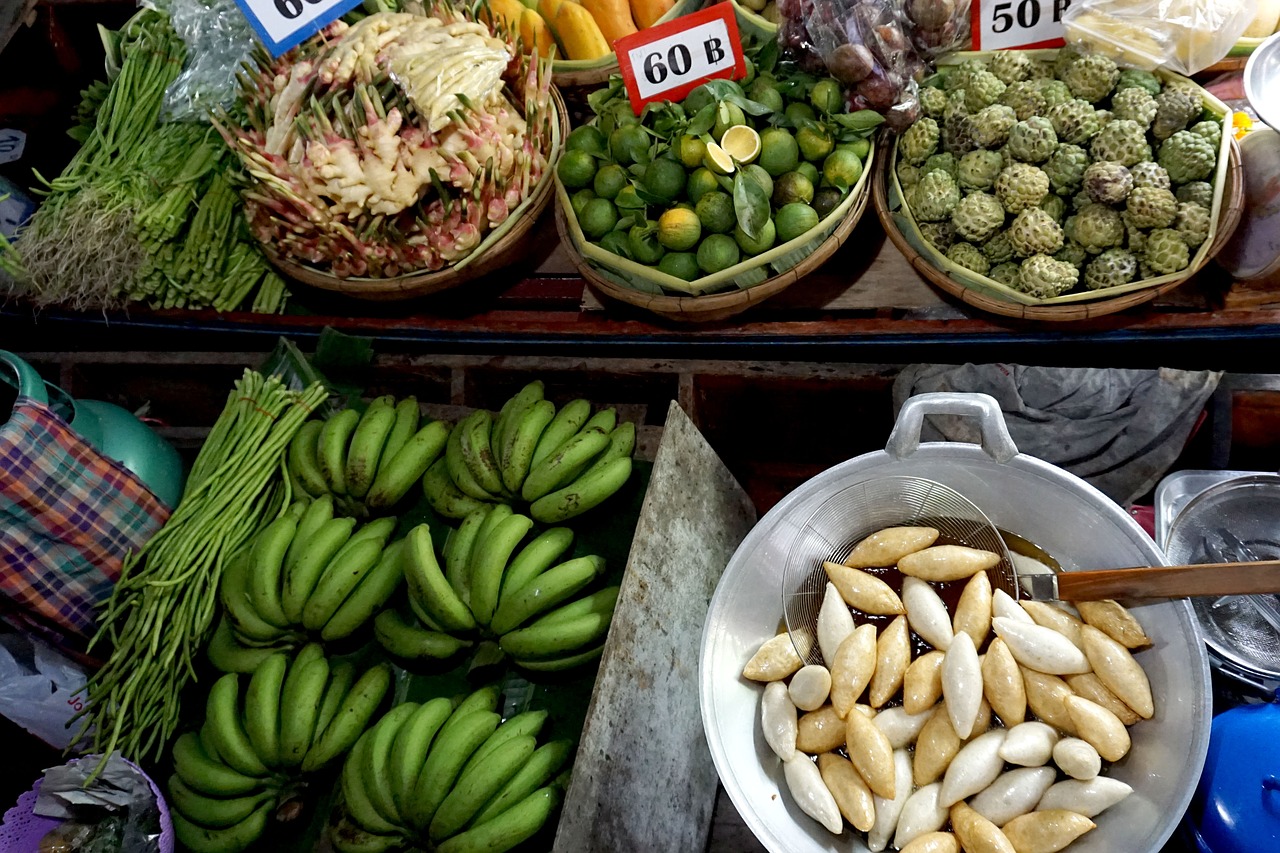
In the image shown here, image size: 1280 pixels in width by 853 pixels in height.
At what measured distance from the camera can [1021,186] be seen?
1676 millimetres

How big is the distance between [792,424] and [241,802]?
147 centimetres

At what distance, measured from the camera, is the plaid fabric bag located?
5.39 ft

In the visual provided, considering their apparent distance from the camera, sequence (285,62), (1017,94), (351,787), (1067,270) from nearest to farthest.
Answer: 1. (351,787)
2. (1067,270)
3. (1017,94)
4. (285,62)

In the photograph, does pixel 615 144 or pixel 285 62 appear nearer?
pixel 615 144

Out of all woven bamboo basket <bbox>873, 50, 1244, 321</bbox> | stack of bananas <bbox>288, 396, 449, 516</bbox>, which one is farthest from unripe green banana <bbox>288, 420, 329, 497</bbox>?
woven bamboo basket <bbox>873, 50, 1244, 321</bbox>

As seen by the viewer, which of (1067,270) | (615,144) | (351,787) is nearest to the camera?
(351,787)

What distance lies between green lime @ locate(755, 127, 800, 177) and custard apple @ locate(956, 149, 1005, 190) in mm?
364

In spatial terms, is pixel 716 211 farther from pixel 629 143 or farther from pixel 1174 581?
pixel 1174 581

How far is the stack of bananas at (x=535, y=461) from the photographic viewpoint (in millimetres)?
1683

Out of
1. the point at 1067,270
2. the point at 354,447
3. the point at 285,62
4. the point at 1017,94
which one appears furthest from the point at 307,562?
the point at 1017,94

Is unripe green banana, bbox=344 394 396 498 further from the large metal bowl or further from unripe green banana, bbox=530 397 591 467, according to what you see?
the large metal bowl

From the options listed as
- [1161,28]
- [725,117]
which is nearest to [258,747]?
[725,117]

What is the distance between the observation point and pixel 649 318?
202cm

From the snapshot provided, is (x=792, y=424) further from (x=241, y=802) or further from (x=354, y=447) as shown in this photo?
(x=241, y=802)
